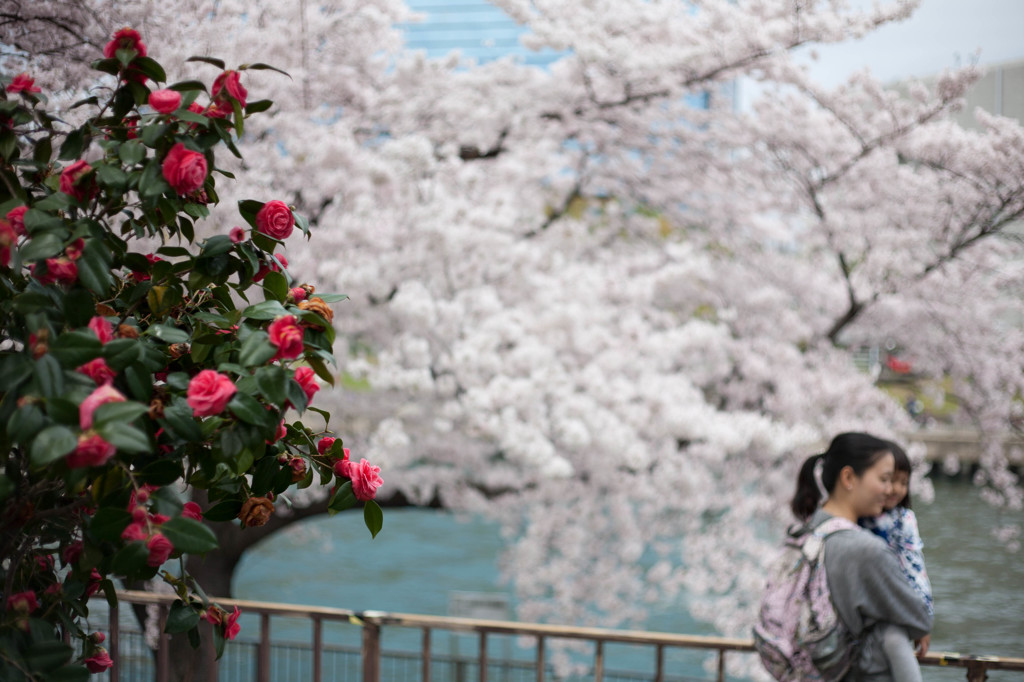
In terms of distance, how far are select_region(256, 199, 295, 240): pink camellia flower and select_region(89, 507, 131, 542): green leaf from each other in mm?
449

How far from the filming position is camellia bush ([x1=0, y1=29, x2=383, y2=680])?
930 millimetres

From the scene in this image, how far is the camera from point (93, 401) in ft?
2.86

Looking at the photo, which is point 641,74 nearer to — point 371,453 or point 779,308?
point 779,308

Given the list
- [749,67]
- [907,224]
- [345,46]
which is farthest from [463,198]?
[907,224]

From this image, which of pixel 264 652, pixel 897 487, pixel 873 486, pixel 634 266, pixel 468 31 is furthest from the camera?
pixel 634 266

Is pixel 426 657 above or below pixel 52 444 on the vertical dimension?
below

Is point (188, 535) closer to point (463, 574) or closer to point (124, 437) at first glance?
point (124, 437)

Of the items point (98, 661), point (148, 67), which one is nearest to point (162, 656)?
point (98, 661)

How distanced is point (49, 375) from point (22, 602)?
44 cm

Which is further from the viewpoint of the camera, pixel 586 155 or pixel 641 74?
pixel 586 155

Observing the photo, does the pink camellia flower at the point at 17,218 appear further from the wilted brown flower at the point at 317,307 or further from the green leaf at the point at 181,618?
the green leaf at the point at 181,618

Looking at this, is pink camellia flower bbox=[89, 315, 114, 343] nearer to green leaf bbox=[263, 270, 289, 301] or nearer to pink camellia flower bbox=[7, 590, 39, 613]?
green leaf bbox=[263, 270, 289, 301]

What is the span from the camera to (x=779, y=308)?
180 inches

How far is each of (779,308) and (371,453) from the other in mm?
2489
